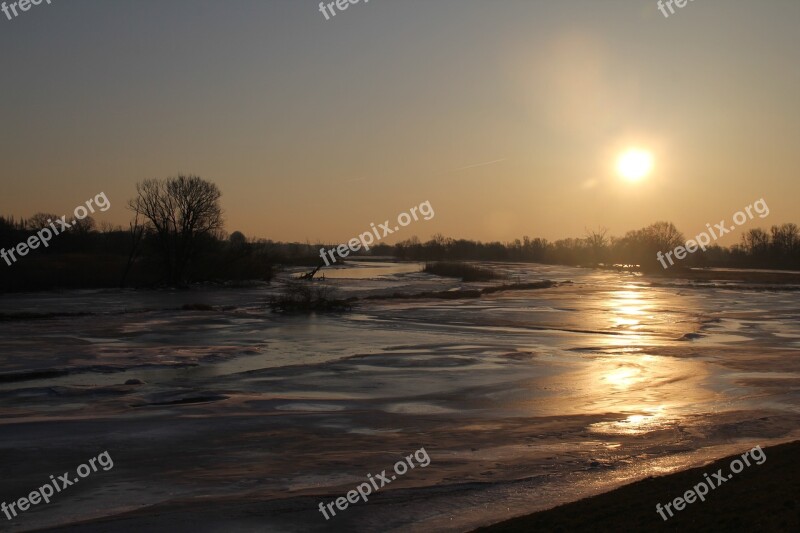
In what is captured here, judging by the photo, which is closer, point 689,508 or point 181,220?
point 689,508

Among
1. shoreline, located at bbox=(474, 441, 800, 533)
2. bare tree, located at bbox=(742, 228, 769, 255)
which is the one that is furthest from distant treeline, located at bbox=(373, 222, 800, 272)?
shoreline, located at bbox=(474, 441, 800, 533)

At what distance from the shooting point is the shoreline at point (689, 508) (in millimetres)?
6824

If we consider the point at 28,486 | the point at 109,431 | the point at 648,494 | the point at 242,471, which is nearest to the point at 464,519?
the point at 648,494

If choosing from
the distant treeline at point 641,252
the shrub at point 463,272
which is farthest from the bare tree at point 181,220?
the distant treeline at point 641,252

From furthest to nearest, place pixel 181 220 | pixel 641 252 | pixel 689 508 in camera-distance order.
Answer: pixel 641 252
pixel 181 220
pixel 689 508

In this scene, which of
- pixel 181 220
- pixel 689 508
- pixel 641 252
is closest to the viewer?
pixel 689 508

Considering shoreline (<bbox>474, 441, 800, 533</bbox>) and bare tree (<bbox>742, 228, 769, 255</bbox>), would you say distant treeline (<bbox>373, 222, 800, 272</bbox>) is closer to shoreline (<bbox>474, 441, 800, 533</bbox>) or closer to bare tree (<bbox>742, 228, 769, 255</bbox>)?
bare tree (<bbox>742, 228, 769, 255</bbox>)

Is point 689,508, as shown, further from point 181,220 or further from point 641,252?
point 641,252

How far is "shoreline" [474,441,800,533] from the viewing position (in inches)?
269

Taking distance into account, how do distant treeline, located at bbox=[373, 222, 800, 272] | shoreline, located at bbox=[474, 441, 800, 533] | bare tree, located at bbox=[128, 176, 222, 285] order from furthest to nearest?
distant treeline, located at bbox=[373, 222, 800, 272]
bare tree, located at bbox=[128, 176, 222, 285]
shoreline, located at bbox=[474, 441, 800, 533]

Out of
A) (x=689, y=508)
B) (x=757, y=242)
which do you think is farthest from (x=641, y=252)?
(x=689, y=508)

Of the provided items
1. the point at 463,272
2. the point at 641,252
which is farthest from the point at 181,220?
the point at 641,252

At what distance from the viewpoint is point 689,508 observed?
7453mm

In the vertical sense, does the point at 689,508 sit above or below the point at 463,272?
below
